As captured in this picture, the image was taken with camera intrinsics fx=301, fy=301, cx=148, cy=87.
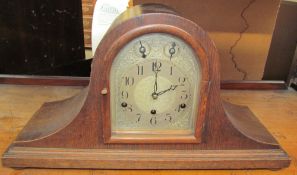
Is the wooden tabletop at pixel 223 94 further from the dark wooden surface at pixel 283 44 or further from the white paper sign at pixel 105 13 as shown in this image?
the white paper sign at pixel 105 13

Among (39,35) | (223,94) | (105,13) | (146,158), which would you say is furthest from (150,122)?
(39,35)

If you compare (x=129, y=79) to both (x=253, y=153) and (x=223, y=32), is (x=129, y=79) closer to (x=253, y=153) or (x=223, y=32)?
(x=253, y=153)

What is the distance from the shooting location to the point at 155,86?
0.71 m

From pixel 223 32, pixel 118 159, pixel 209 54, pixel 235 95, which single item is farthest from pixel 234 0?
pixel 118 159

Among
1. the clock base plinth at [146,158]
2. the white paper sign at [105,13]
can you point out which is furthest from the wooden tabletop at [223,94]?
the white paper sign at [105,13]

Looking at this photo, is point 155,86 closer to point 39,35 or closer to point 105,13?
point 105,13

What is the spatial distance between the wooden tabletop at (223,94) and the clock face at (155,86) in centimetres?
12

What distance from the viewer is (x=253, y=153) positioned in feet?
2.51

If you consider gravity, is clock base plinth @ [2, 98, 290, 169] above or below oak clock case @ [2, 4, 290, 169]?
below

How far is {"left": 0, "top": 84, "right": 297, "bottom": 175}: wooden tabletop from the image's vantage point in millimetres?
756

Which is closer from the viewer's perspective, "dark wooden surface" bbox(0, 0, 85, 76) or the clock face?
the clock face

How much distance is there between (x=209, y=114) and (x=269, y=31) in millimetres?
592

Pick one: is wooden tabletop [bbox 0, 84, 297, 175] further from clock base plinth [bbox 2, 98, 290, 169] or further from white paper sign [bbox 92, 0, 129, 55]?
white paper sign [bbox 92, 0, 129, 55]

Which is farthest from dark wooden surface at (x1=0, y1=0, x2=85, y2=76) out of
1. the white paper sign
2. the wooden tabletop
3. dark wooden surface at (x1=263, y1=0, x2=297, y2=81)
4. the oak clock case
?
dark wooden surface at (x1=263, y1=0, x2=297, y2=81)
